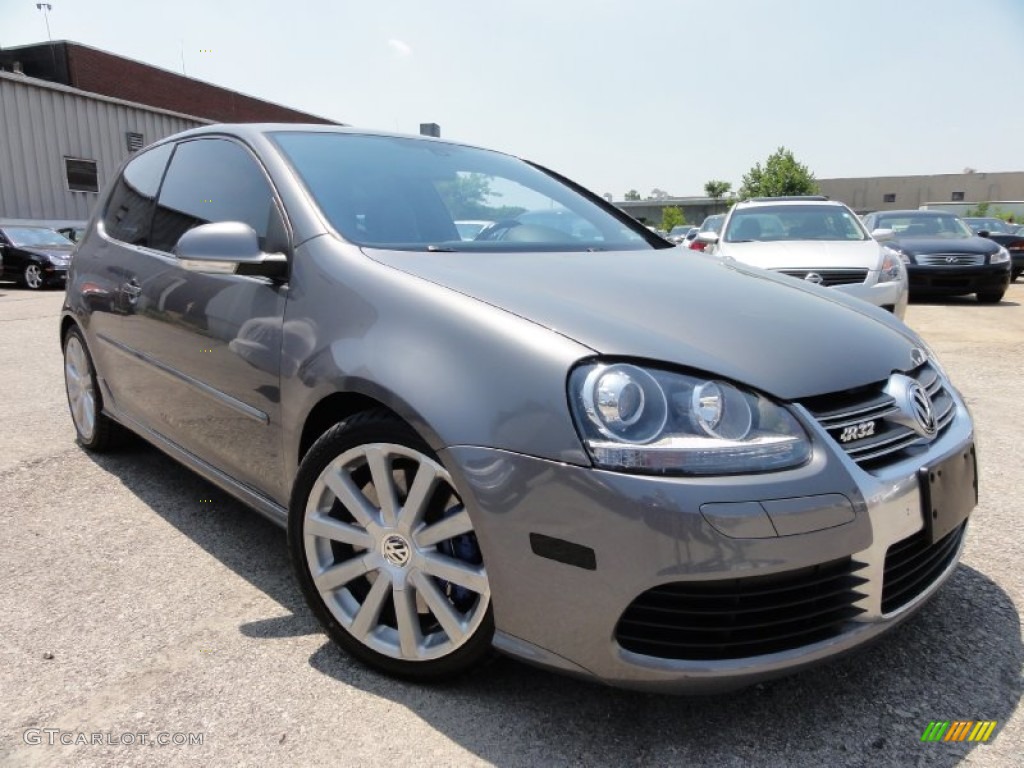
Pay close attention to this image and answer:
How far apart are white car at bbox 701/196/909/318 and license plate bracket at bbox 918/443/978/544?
3746 mm

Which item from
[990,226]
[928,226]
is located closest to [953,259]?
[928,226]

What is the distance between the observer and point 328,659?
2.05m

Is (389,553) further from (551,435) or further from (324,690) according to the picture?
(551,435)

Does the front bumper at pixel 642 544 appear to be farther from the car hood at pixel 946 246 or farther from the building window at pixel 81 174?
the building window at pixel 81 174

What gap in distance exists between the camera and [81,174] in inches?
766

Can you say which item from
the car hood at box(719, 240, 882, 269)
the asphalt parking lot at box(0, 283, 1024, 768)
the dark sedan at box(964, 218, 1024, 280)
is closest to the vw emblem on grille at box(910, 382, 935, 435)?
the asphalt parking lot at box(0, 283, 1024, 768)

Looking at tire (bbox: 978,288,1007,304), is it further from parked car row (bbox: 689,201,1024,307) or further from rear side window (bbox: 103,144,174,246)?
rear side window (bbox: 103,144,174,246)

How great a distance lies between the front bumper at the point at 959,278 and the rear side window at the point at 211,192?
1006cm

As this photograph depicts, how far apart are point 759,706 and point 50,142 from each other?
2132cm

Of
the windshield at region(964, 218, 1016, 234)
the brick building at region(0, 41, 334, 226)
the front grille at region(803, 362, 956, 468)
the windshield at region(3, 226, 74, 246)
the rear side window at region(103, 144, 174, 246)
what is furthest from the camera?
the brick building at region(0, 41, 334, 226)

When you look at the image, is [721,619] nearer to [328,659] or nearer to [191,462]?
[328,659]

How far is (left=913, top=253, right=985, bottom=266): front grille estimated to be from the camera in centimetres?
1046

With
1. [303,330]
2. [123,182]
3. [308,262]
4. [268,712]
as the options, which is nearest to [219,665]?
[268,712]
